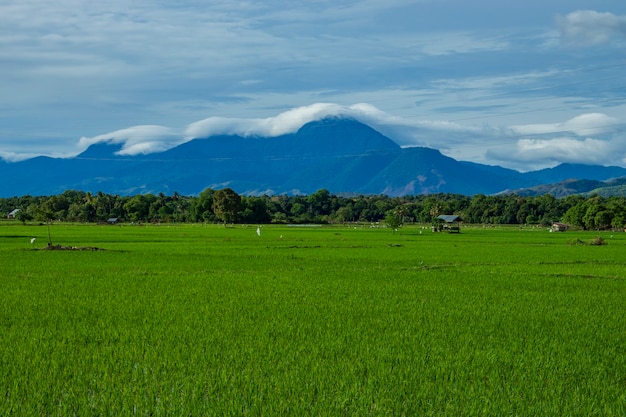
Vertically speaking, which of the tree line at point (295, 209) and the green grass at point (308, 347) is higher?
the tree line at point (295, 209)

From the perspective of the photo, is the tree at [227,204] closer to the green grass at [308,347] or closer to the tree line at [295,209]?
the tree line at [295,209]

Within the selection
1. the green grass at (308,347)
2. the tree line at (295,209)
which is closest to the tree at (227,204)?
the tree line at (295,209)

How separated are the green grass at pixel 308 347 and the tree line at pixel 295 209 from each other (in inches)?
3397

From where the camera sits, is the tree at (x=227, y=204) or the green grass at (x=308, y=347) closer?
the green grass at (x=308, y=347)

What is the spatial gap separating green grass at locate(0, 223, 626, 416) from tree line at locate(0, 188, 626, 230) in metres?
86.3

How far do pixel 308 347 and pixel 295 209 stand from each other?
458ft

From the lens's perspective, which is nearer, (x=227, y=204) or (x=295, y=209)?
(x=227, y=204)

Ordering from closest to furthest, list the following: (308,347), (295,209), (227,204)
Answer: (308,347)
(227,204)
(295,209)

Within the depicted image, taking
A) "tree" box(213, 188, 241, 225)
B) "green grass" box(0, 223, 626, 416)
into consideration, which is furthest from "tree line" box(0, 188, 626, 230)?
"green grass" box(0, 223, 626, 416)

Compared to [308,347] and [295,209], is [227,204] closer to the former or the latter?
[295,209]

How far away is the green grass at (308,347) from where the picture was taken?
22.9ft

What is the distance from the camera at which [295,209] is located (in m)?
149

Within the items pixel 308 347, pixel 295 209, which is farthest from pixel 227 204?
pixel 308 347

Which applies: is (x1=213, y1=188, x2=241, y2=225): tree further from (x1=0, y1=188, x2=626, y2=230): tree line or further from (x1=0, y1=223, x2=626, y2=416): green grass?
(x1=0, y1=223, x2=626, y2=416): green grass
